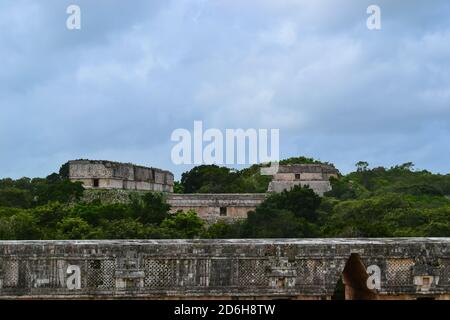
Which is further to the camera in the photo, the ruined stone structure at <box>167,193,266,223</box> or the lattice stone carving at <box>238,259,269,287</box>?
the ruined stone structure at <box>167,193,266,223</box>

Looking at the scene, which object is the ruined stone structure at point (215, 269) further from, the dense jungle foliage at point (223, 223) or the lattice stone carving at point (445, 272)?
the dense jungle foliage at point (223, 223)

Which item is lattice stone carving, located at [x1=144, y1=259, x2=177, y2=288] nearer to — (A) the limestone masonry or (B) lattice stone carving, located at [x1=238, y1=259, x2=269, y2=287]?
(B) lattice stone carving, located at [x1=238, y1=259, x2=269, y2=287]

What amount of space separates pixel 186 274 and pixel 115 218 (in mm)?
20885

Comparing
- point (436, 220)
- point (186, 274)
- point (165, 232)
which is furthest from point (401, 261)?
point (436, 220)

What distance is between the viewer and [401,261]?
1032cm

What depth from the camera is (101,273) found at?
1029 centimetres

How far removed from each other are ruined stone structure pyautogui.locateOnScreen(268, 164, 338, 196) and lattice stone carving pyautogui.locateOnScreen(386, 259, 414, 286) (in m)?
33.0

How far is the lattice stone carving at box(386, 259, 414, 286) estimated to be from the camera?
10.3 m

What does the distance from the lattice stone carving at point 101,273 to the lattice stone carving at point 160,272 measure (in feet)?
1.57

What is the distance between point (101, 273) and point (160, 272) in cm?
82

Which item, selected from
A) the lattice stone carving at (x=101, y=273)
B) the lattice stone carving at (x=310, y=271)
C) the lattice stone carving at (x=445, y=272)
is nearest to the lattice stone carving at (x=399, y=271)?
the lattice stone carving at (x=445, y=272)

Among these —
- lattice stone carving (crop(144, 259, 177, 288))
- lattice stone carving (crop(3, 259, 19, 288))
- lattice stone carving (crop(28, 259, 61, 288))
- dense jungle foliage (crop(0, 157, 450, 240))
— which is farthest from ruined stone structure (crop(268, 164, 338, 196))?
lattice stone carving (crop(3, 259, 19, 288))
